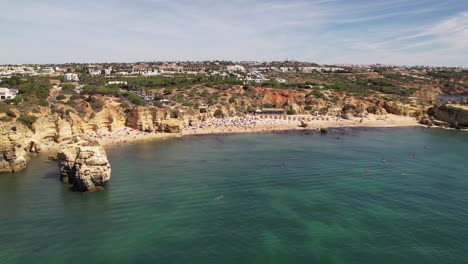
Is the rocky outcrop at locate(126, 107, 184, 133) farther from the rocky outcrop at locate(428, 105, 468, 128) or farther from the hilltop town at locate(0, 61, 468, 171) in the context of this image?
the rocky outcrop at locate(428, 105, 468, 128)

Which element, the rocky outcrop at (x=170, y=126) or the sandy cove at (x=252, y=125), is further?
the rocky outcrop at (x=170, y=126)

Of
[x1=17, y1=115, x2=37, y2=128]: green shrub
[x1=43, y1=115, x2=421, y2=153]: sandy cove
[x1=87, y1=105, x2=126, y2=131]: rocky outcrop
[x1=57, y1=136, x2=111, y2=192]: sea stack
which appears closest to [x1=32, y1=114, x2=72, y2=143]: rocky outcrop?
[x1=17, y1=115, x2=37, y2=128]: green shrub

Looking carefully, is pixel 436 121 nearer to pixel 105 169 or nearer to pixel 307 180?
pixel 307 180

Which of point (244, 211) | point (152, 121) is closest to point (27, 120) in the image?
point (152, 121)

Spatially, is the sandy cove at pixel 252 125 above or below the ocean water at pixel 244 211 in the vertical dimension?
above

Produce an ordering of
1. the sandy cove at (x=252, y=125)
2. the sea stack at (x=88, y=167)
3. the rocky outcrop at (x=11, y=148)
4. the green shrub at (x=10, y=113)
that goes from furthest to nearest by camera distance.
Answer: the sandy cove at (x=252, y=125), the green shrub at (x=10, y=113), the rocky outcrop at (x=11, y=148), the sea stack at (x=88, y=167)

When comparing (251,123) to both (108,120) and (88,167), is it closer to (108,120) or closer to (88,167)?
(108,120)

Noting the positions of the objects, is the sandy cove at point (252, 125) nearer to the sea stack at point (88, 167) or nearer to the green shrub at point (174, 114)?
the green shrub at point (174, 114)

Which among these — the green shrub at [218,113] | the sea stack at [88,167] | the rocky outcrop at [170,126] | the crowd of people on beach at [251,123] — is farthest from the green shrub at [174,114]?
the sea stack at [88,167]
